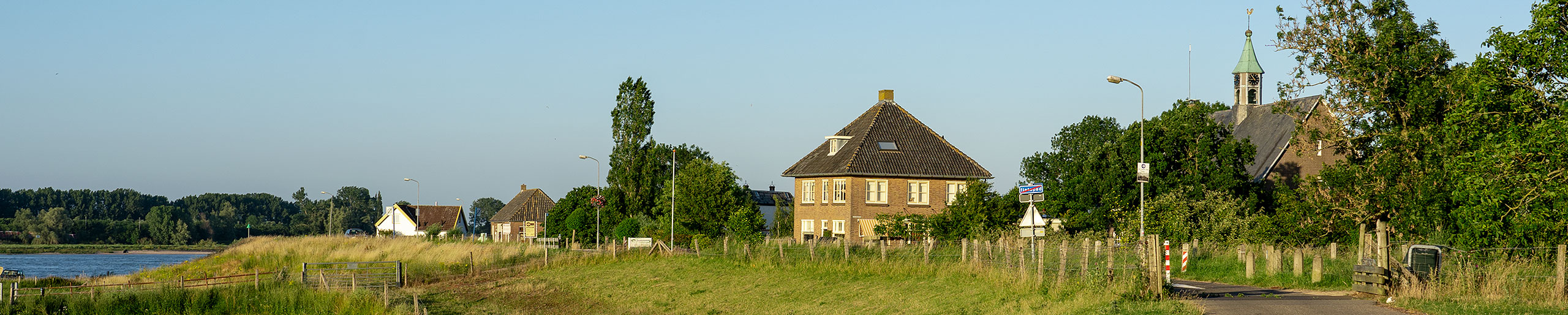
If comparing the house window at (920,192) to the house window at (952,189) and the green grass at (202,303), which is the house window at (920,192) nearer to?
the house window at (952,189)

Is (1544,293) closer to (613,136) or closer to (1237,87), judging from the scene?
(613,136)

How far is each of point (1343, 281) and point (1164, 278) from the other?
4.66 metres

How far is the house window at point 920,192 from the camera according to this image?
53906mm

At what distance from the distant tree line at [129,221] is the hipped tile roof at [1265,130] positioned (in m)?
87.1

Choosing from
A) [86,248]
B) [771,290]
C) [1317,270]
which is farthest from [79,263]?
[1317,270]

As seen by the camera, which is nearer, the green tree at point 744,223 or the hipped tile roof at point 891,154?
the hipped tile roof at point 891,154

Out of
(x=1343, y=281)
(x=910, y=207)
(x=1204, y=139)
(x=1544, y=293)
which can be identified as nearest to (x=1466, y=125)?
(x=1343, y=281)

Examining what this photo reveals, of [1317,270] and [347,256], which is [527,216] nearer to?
[347,256]

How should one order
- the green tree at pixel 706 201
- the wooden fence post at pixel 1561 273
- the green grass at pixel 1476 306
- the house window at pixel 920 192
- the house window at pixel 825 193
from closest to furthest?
A: 1. the green grass at pixel 1476 306
2. the wooden fence post at pixel 1561 273
3. the house window at pixel 825 193
4. the house window at pixel 920 192
5. the green tree at pixel 706 201

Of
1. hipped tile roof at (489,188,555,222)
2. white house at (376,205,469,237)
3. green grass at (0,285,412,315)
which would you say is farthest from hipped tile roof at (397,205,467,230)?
green grass at (0,285,412,315)

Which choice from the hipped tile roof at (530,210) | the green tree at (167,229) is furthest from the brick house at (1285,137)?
the green tree at (167,229)

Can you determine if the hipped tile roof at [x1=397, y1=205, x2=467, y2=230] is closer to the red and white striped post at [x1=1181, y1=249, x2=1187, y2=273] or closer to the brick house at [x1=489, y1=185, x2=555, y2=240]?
the brick house at [x1=489, y1=185, x2=555, y2=240]

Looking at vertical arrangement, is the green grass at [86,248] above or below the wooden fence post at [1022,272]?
below

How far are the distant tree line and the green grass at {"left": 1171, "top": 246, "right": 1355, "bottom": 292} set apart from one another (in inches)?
4001
